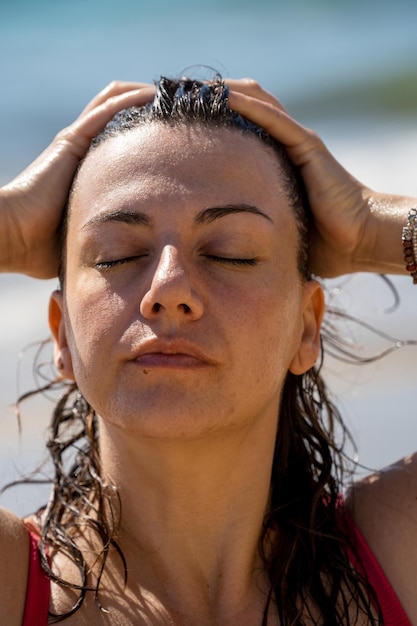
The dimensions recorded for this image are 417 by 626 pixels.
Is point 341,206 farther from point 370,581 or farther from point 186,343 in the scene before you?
point 370,581

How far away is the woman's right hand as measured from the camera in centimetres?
285

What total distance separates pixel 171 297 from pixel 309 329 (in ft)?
2.11

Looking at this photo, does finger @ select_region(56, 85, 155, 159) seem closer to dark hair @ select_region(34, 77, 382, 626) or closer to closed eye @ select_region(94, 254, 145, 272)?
dark hair @ select_region(34, 77, 382, 626)

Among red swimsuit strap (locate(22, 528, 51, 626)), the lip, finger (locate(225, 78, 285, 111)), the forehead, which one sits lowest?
red swimsuit strap (locate(22, 528, 51, 626))

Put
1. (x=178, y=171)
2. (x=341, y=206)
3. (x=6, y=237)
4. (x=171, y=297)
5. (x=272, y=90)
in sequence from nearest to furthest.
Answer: (x=171, y=297) → (x=178, y=171) → (x=6, y=237) → (x=341, y=206) → (x=272, y=90)

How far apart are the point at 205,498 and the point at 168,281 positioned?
61 cm

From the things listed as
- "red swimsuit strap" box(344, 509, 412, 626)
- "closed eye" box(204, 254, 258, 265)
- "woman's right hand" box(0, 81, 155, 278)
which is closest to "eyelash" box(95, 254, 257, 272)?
"closed eye" box(204, 254, 258, 265)

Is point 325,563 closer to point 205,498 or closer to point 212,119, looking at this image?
point 205,498

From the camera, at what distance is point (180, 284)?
7.88 ft

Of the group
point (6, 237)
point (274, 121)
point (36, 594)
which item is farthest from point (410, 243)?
point (36, 594)

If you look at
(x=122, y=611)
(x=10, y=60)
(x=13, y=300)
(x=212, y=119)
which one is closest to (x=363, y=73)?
(x=10, y=60)

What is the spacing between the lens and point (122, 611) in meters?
2.58

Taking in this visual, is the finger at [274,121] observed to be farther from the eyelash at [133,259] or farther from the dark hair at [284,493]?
the eyelash at [133,259]

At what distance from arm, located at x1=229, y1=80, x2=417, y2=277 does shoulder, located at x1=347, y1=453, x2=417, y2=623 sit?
59 centimetres
